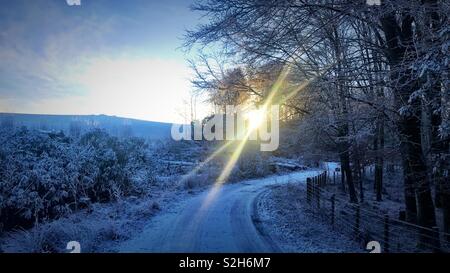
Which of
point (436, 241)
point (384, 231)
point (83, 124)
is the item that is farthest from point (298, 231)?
point (83, 124)

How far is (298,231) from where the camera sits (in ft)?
29.4

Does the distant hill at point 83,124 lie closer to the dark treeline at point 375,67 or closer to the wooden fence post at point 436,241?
the dark treeline at point 375,67

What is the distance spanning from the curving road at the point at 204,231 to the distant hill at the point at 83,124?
3.44m

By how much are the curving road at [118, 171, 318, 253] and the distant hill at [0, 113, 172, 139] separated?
3437mm

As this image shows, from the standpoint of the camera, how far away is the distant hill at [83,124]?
7.92 metres

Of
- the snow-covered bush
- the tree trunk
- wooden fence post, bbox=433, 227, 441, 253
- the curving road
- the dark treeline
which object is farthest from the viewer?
the snow-covered bush

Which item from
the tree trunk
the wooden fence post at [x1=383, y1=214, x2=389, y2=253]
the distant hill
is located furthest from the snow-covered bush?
the tree trunk

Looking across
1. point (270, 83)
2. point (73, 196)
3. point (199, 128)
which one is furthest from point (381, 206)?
point (199, 128)

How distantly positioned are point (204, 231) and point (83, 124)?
9423 millimetres

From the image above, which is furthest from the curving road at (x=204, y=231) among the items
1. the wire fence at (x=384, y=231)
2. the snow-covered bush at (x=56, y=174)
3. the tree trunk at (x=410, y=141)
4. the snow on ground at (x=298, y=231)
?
the tree trunk at (x=410, y=141)

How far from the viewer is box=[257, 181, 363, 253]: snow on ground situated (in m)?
7.50

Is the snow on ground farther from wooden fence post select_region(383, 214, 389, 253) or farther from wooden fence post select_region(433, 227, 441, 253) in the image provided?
wooden fence post select_region(433, 227, 441, 253)
